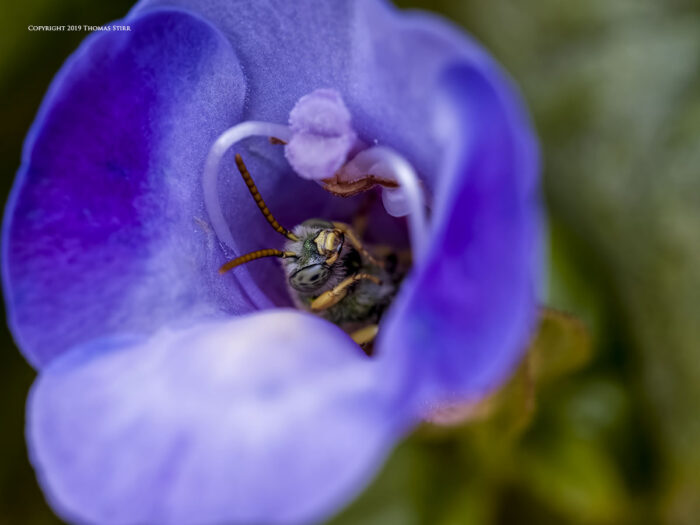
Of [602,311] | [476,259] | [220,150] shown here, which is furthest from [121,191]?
[602,311]

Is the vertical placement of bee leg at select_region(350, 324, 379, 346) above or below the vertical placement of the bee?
below

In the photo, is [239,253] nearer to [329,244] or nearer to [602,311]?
[329,244]

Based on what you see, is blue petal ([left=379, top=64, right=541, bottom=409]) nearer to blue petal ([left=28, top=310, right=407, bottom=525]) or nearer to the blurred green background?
blue petal ([left=28, top=310, right=407, bottom=525])

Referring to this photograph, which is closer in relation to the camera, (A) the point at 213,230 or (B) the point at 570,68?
(A) the point at 213,230

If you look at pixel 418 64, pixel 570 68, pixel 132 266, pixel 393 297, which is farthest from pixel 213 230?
pixel 570 68

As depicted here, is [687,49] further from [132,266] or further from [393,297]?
[132,266]

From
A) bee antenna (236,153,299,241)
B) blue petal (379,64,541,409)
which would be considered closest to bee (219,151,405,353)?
bee antenna (236,153,299,241)
